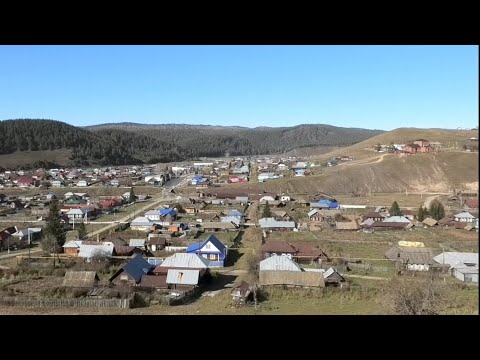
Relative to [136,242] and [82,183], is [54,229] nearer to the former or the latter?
[136,242]

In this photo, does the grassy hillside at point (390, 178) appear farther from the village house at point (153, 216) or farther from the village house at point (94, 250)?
the village house at point (94, 250)

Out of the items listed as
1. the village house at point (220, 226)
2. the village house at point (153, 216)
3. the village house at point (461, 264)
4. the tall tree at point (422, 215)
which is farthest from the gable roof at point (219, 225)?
the village house at point (461, 264)

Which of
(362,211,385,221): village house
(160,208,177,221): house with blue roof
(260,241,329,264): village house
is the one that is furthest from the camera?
(160,208,177,221): house with blue roof

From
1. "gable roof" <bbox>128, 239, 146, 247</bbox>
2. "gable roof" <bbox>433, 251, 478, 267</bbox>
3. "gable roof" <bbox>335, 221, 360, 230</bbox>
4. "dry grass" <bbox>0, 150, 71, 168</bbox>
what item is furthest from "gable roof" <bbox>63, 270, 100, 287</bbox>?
"dry grass" <bbox>0, 150, 71, 168</bbox>

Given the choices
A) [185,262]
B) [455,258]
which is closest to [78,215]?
[185,262]

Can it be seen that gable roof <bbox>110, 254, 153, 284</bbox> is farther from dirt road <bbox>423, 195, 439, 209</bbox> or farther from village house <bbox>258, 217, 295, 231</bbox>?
dirt road <bbox>423, 195, 439, 209</bbox>
